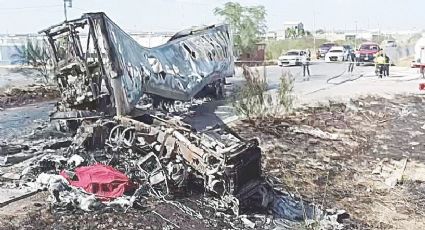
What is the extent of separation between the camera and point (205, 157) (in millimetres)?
9078

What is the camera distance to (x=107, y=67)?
12219 mm

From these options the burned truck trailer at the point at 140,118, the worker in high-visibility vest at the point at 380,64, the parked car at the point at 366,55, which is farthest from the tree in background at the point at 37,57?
the parked car at the point at 366,55

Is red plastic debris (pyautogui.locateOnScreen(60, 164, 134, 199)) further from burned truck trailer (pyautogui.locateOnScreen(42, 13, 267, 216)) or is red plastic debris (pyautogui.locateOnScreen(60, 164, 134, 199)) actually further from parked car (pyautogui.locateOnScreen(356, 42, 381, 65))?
parked car (pyautogui.locateOnScreen(356, 42, 381, 65))

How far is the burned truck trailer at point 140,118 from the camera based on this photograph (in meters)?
9.04

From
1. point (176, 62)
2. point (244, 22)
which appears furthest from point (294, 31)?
point (176, 62)

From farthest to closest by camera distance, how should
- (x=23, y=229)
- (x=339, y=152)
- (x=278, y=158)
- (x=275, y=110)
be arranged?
(x=275, y=110) < (x=339, y=152) < (x=278, y=158) < (x=23, y=229)

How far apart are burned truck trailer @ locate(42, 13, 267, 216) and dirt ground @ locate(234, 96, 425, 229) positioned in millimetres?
1681

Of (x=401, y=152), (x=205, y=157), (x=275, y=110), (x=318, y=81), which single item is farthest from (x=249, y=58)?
(x=205, y=157)

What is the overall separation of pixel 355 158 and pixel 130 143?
18.3 feet

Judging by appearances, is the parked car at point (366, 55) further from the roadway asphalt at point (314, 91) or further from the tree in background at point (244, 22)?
the tree in background at point (244, 22)

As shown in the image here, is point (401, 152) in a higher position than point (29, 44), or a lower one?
lower

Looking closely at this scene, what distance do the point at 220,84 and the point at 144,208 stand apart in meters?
13.7

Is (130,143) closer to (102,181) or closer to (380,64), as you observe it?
(102,181)

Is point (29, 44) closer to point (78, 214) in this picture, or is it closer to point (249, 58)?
point (249, 58)
